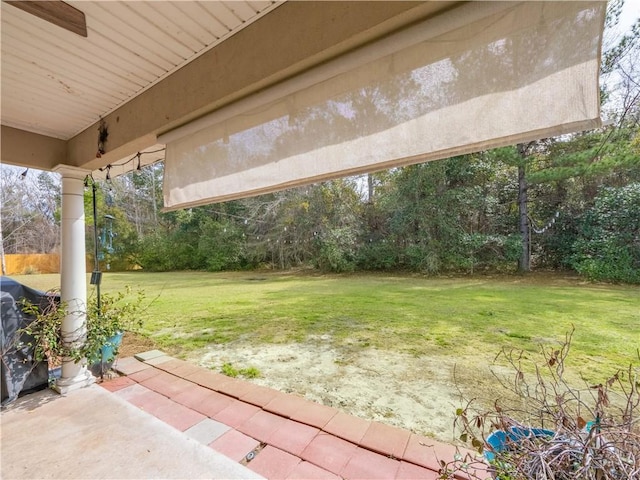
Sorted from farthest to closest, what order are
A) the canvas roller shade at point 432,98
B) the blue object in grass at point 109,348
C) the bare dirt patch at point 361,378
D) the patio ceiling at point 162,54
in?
the blue object in grass at point 109,348 → the bare dirt patch at point 361,378 → the patio ceiling at point 162,54 → the canvas roller shade at point 432,98

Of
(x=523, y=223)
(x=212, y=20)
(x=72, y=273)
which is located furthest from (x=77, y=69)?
(x=523, y=223)

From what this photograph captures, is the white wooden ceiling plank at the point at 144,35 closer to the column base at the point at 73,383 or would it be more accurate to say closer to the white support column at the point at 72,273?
the white support column at the point at 72,273

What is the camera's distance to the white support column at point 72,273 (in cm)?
208

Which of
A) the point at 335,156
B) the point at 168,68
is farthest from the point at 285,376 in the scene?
the point at 168,68

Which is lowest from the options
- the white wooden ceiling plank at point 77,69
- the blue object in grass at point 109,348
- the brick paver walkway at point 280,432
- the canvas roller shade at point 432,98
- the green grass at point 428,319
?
the green grass at point 428,319

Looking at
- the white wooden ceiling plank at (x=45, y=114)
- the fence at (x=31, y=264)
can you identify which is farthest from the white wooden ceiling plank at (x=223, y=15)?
the fence at (x=31, y=264)

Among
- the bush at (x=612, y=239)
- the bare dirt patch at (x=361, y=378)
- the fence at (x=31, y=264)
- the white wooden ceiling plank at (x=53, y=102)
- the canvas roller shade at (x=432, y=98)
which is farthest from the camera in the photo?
the fence at (x=31, y=264)

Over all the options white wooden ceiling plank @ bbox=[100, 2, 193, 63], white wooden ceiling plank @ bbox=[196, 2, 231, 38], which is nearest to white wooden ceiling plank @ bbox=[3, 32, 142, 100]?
white wooden ceiling plank @ bbox=[100, 2, 193, 63]

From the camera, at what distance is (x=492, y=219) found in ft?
27.4

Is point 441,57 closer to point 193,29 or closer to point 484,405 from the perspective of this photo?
point 193,29

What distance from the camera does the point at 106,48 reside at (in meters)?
1.33

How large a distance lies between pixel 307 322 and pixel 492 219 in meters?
7.00

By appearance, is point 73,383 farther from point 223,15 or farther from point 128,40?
point 223,15

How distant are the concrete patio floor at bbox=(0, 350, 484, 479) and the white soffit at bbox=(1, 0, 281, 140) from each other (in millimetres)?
1929
